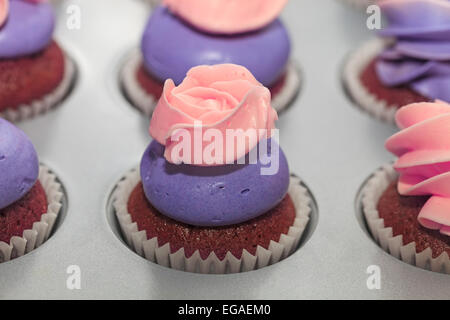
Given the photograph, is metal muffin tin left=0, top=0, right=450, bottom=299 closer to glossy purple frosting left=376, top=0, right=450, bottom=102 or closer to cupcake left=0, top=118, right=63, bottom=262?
cupcake left=0, top=118, right=63, bottom=262

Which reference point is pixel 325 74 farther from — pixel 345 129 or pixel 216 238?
pixel 216 238

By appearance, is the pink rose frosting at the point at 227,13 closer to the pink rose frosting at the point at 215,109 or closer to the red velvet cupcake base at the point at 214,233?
the pink rose frosting at the point at 215,109

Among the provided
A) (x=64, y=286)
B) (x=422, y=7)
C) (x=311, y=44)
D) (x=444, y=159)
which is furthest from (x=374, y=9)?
(x=64, y=286)

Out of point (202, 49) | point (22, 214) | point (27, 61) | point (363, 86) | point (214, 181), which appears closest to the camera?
point (214, 181)

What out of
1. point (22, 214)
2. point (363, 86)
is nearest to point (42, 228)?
point (22, 214)

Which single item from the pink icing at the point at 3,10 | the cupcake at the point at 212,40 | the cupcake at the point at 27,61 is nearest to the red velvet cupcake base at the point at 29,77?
the cupcake at the point at 27,61

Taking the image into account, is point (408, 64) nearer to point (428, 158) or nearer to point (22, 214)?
point (428, 158)

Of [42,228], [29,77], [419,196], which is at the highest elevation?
[29,77]
